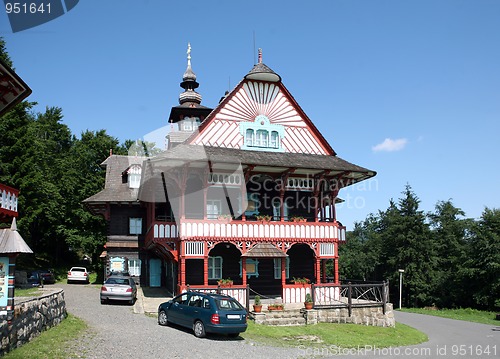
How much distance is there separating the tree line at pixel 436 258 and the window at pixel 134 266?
30.1 metres

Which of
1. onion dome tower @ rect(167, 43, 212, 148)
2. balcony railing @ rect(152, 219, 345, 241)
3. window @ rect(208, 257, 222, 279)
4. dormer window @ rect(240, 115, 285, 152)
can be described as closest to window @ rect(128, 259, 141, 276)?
window @ rect(208, 257, 222, 279)

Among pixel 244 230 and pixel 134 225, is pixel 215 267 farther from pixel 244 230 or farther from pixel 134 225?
pixel 134 225

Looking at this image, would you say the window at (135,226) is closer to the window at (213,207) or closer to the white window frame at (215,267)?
the white window frame at (215,267)

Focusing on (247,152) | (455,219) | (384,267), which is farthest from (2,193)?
(455,219)

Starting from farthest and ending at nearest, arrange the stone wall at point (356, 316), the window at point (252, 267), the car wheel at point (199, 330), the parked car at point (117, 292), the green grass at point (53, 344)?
1. the window at point (252, 267)
2. the stone wall at point (356, 316)
3. the parked car at point (117, 292)
4. the car wheel at point (199, 330)
5. the green grass at point (53, 344)

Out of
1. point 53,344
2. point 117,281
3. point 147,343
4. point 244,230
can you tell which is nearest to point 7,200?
point 53,344

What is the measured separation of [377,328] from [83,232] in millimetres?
35959

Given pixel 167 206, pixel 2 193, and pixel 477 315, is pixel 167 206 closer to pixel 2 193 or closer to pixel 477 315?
pixel 2 193

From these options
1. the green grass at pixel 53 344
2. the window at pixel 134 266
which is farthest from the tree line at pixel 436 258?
the green grass at pixel 53 344

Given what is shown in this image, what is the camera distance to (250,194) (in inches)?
1160

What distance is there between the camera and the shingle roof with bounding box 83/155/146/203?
1374 inches

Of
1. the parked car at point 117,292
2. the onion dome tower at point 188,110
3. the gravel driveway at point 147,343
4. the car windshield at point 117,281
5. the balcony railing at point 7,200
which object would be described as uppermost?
the onion dome tower at point 188,110

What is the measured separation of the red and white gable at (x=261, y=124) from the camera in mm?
28609

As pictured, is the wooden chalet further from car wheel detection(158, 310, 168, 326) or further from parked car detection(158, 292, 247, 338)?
parked car detection(158, 292, 247, 338)
